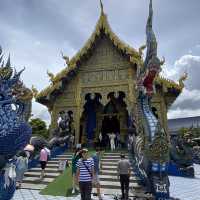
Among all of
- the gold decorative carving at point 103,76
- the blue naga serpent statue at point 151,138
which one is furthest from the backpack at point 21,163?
the gold decorative carving at point 103,76

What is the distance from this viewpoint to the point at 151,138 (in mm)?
5922

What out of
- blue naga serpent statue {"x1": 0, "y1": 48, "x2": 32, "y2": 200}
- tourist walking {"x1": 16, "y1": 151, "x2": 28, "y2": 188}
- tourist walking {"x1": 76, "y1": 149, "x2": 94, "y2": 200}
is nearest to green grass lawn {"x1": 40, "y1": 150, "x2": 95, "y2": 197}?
tourist walking {"x1": 16, "y1": 151, "x2": 28, "y2": 188}

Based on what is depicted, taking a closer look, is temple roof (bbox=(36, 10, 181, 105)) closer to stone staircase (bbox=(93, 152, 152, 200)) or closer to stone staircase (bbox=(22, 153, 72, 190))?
stone staircase (bbox=(22, 153, 72, 190))

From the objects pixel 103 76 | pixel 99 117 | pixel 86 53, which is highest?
pixel 86 53

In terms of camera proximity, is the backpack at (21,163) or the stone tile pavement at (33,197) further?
the backpack at (21,163)

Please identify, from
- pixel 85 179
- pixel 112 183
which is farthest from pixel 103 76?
pixel 85 179

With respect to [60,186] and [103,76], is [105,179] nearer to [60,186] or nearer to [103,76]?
[60,186]

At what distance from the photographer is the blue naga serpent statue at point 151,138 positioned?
5.46m

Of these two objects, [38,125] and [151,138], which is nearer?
[151,138]

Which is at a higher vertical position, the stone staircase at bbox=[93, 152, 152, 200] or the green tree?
the green tree

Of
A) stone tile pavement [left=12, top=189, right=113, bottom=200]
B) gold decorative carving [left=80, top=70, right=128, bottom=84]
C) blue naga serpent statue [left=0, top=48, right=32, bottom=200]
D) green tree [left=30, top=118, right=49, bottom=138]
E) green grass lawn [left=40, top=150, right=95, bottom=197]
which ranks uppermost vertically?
gold decorative carving [left=80, top=70, right=128, bottom=84]

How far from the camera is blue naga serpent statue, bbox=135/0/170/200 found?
5.46 m

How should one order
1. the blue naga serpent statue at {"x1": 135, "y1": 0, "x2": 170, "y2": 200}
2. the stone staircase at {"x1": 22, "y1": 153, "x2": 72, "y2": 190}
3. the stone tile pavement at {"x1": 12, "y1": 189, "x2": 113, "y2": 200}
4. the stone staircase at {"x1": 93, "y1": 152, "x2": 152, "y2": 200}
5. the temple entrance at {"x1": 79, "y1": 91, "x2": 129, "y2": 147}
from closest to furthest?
the blue naga serpent statue at {"x1": 135, "y1": 0, "x2": 170, "y2": 200}
the stone tile pavement at {"x1": 12, "y1": 189, "x2": 113, "y2": 200}
the stone staircase at {"x1": 93, "y1": 152, "x2": 152, "y2": 200}
the stone staircase at {"x1": 22, "y1": 153, "x2": 72, "y2": 190}
the temple entrance at {"x1": 79, "y1": 91, "x2": 129, "y2": 147}

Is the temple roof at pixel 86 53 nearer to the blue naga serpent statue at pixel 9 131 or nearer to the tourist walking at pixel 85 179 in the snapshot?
the blue naga serpent statue at pixel 9 131
